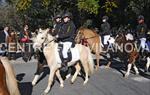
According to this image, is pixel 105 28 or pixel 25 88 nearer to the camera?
pixel 25 88

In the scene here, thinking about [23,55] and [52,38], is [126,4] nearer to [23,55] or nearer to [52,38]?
[23,55]

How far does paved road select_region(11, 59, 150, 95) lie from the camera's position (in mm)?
12156

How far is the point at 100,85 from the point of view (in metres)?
13.4

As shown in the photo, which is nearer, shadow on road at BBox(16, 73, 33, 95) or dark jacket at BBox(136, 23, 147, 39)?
shadow on road at BBox(16, 73, 33, 95)

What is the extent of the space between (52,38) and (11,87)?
551cm

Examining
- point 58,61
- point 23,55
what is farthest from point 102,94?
point 23,55

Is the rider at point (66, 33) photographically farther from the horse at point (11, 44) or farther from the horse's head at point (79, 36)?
the horse at point (11, 44)

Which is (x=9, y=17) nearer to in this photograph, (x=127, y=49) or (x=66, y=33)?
(x=127, y=49)

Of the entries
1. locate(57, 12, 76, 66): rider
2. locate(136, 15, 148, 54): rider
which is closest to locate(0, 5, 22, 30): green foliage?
locate(136, 15, 148, 54): rider

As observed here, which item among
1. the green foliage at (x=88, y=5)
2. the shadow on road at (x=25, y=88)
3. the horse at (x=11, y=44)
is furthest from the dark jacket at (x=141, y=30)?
the green foliage at (x=88, y=5)

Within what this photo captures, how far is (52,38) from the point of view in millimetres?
12633

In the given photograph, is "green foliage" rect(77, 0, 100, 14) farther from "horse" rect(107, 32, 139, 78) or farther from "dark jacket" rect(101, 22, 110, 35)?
"horse" rect(107, 32, 139, 78)

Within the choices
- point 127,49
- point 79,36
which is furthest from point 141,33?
point 79,36

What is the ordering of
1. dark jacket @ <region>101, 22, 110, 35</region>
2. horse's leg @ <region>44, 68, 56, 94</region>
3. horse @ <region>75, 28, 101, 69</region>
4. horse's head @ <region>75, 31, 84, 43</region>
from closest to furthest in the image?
horse's leg @ <region>44, 68, 56, 94</region>
horse's head @ <region>75, 31, 84, 43</region>
horse @ <region>75, 28, 101, 69</region>
dark jacket @ <region>101, 22, 110, 35</region>
